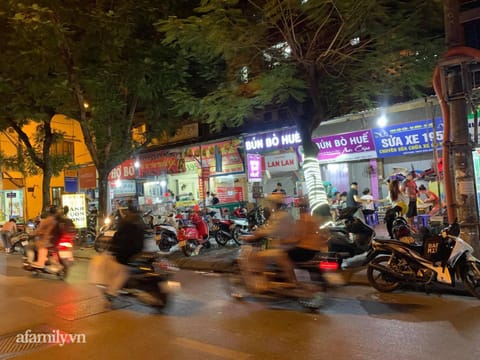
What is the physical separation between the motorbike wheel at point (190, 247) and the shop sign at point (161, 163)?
9.17 metres

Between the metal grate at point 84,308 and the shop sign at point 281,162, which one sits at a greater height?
the shop sign at point 281,162

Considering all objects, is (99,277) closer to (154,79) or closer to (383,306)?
(383,306)

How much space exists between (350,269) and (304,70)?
5020 millimetres

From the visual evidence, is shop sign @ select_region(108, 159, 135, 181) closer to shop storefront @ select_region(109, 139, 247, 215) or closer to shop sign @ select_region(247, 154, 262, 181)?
shop storefront @ select_region(109, 139, 247, 215)

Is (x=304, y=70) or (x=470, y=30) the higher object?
(x=470, y=30)

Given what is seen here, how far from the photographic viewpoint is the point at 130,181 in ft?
81.2

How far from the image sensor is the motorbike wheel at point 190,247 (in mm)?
12594

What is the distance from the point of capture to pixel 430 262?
6918mm

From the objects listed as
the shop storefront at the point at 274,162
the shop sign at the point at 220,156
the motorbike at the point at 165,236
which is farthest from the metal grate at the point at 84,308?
the shop sign at the point at 220,156

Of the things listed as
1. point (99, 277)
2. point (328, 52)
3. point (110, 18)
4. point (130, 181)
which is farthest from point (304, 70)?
point (130, 181)

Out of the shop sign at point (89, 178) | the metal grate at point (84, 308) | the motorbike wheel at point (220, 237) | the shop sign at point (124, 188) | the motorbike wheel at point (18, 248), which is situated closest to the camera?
the metal grate at point (84, 308)

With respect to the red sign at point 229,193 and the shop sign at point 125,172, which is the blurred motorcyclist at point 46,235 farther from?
the shop sign at point 125,172

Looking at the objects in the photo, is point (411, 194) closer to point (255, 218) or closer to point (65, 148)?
point (255, 218)

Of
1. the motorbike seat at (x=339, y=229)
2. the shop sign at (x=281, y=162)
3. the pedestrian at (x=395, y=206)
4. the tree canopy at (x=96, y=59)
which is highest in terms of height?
the tree canopy at (x=96, y=59)
